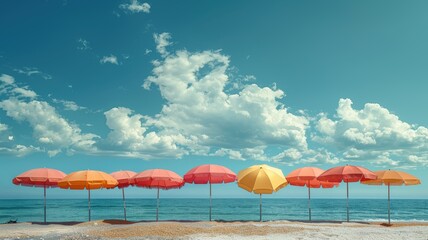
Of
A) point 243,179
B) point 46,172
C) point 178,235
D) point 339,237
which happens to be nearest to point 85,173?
point 46,172

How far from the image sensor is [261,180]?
17969mm

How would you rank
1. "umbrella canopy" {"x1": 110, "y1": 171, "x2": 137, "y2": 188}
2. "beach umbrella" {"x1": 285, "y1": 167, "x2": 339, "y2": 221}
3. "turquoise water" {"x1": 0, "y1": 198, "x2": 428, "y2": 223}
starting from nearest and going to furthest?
"beach umbrella" {"x1": 285, "y1": 167, "x2": 339, "y2": 221} → "umbrella canopy" {"x1": 110, "y1": 171, "x2": 137, "y2": 188} → "turquoise water" {"x1": 0, "y1": 198, "x2": 428, "y2": 223}

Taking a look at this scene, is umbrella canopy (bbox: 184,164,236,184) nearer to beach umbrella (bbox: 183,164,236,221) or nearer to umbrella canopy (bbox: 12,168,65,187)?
beach umbrella (bbox: 183,164,236,221)

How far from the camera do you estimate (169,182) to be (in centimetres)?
1981

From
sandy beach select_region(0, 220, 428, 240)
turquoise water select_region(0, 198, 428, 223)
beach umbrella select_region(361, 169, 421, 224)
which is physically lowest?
turquoise water select_region(0, 198, 428, 223)

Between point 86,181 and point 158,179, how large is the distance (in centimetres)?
343

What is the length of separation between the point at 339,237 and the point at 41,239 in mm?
11163

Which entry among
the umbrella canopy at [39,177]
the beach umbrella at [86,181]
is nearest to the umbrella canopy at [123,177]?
the beach umbrella at [86,181]

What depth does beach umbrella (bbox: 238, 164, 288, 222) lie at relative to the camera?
702 inches

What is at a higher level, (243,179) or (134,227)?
(243,179)

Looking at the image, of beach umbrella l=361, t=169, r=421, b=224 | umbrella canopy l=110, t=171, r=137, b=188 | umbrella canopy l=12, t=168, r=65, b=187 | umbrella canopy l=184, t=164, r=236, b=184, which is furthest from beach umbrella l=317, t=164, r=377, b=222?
umbrella canopy l=12, t=168, r=65, b=187

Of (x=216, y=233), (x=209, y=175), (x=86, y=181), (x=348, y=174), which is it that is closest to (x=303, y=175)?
A: (x=348, y=174)

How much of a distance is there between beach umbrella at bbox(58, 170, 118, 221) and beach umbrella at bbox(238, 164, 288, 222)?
6.55 m

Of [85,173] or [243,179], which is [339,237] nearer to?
[243,179]
